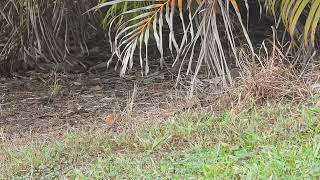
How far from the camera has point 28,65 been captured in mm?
7285

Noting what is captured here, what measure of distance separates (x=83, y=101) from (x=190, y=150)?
6.70 feet

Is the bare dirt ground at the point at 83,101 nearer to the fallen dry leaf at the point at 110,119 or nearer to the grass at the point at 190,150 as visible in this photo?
the fallen dry leaf at the point at 110,119

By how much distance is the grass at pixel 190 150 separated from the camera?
346 centimetres

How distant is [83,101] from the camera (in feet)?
18.9

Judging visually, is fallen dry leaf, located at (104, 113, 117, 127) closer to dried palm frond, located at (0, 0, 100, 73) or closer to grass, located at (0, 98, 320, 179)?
grass, located at (0, 98, 320, 179)

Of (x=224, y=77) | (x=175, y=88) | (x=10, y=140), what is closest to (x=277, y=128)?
(x=224, y=77)

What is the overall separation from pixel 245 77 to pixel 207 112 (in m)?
0.45

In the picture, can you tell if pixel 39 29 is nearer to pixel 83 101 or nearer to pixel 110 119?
pixel 83 101

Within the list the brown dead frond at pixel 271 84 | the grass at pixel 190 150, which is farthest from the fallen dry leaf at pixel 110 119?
the brown dead frond at pixel 271 84

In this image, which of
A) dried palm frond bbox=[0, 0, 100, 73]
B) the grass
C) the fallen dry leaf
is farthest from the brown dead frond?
dried palm frond bbox=[0, 0, 100, 73]

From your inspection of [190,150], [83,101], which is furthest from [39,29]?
[190,150]

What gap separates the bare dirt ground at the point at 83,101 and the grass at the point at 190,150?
1.20 ft

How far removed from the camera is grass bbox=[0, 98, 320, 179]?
11.3ft

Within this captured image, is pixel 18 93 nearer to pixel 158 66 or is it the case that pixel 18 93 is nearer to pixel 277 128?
pixel 158 66
